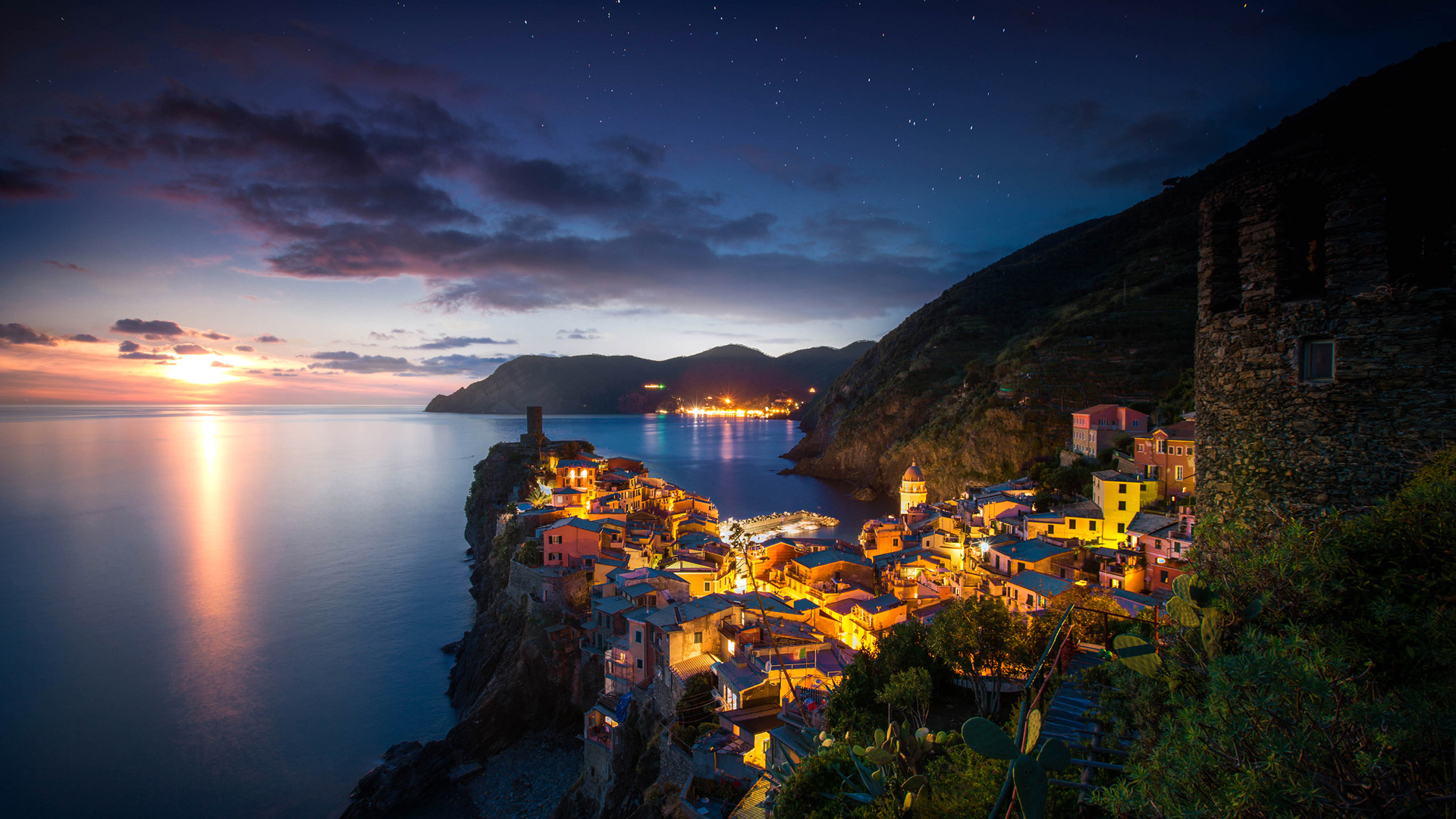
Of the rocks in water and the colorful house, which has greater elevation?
the colorful house

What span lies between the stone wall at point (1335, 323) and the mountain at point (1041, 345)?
25633 mm

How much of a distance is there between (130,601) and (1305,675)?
147 ft

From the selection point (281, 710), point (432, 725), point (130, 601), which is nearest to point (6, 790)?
point (281, 710)

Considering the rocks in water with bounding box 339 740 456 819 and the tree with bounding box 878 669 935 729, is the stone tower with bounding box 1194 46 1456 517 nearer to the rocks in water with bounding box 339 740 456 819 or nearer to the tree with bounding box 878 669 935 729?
the tree with bounding box 878 669 935 729

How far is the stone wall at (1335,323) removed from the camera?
3.45 meters

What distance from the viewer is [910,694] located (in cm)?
888

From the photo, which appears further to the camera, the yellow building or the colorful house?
the colorful house

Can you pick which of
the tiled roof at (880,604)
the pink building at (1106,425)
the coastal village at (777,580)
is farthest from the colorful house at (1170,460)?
the tiled roof at (880,604)

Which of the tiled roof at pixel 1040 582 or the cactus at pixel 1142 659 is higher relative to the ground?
the cactus at pixel 1142 659

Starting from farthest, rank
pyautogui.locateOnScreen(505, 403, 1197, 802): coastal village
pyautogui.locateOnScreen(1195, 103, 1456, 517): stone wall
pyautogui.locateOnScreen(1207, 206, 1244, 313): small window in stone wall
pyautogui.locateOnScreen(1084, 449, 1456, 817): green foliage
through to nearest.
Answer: pyautogui.locateOnScreen(505, 403, 1197, 802): coastal village < pyautogui.locateOnScreen(1207, 206, 1244, 313): small window in stone wall < pyautogui.locateOnScreen(1195, 103, 1456, 517): stone wall < pyautogui.locateOnScreen(1084, 449, 1456, 817): green foliage

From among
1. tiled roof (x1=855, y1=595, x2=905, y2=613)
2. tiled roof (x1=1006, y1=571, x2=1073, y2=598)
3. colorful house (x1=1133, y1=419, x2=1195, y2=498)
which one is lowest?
tiled roof (x1=855, y1=595, x2=905, y2=613)

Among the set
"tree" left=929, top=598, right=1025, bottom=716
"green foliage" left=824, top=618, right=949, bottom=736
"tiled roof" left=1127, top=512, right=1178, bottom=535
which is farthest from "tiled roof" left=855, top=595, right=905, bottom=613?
"tiled roof" left=1127, top=512, right=1178, bottom=535

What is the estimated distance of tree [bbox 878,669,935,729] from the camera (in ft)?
28.9

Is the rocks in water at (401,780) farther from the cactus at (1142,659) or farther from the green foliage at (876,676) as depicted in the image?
the cactus at (1142,659)
